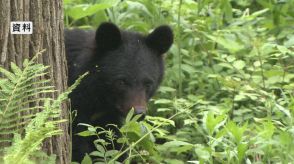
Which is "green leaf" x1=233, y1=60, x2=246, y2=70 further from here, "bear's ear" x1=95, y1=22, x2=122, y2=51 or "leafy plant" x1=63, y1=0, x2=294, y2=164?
"bear's ear" x1=95, y1=22, x2=122, y2=51

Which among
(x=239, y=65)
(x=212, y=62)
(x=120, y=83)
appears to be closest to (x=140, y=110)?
(x=120, y=83)

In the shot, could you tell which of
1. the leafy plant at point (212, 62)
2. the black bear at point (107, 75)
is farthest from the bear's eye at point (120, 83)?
the leafy plant at point (212, 62)

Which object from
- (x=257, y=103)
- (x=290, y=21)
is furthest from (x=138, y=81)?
(x=290, y=21)

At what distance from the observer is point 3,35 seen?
405 cm

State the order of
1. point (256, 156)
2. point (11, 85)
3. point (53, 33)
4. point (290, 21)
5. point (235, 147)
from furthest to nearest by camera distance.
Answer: point (290, 21), point (256, 156), point (235, 147), point (53, 33), point (11, 85)

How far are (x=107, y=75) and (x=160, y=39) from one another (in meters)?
0.68

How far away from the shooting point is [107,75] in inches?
241

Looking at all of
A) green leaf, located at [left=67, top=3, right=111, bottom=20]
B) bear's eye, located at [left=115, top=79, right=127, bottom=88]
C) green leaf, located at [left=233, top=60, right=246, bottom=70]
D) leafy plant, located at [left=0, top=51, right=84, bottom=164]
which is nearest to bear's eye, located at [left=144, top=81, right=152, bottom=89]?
bear's eye, located at [left=115, top=79, right=127, bottom=88]

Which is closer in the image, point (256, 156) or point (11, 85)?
point (11, 85)

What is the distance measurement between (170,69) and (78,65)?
5.91 ft

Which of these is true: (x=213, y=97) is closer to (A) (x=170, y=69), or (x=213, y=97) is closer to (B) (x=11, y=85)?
(A) (x=170, y=69)

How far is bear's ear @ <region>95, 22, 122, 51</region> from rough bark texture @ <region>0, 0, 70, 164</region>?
1429mm

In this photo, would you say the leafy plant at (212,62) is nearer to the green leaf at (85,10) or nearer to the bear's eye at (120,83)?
the bear's eye at (120,83)

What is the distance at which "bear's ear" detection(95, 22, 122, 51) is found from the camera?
6012 millimetres
